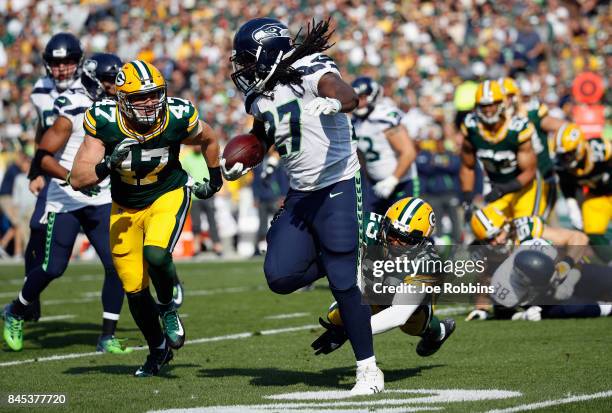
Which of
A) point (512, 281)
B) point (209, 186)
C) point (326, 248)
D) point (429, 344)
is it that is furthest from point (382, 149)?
point (326, 248)

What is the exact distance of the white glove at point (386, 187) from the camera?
33.2ft

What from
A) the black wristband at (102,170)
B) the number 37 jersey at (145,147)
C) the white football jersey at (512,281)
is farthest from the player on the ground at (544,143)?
the black wristband at (102,170)

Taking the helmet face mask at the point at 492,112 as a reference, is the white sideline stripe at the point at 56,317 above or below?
below

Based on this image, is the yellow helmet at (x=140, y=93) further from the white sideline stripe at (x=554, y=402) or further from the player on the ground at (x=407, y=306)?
the white sideline stripe at (x=554, y=402)

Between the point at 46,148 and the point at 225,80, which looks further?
the point at 225,80

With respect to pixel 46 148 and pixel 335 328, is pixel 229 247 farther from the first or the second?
pixel 335 328

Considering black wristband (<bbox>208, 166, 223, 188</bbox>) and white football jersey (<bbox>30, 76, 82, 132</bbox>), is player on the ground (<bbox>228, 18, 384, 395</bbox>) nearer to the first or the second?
black wristband (<bbox>208, 166, 223, 188</bbox>)

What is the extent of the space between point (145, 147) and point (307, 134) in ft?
3.27

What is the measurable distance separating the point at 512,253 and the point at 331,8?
577 inches

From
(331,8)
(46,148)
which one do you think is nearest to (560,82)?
(331,8)

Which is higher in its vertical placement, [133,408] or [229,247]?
[133,408]

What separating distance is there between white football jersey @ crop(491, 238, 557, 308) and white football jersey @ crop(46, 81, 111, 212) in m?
3.00

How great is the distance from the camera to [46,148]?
24.2 ft

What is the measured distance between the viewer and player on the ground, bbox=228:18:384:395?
5.40 meters
